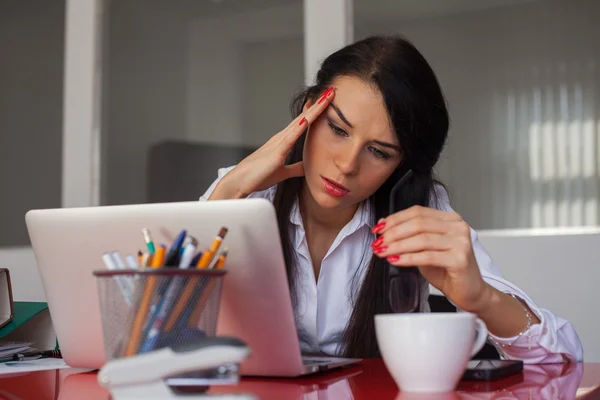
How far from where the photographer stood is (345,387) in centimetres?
82

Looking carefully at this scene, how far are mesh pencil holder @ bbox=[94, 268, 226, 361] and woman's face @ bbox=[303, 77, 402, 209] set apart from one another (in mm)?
780

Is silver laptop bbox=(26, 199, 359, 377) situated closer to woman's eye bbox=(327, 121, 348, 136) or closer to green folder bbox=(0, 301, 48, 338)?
green folder bbox=(0, 301, 48, 338)

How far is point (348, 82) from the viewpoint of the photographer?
1.51 m

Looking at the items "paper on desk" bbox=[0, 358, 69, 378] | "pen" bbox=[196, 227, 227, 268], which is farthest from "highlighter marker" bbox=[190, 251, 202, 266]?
"paper on desk" bbox=[0, 358, 69, 378]

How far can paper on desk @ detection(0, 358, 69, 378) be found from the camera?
1017 mm

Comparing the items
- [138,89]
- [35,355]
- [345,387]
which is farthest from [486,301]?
[138,89]

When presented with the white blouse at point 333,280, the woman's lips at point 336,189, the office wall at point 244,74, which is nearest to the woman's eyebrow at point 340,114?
the woman's lips at point 336,189

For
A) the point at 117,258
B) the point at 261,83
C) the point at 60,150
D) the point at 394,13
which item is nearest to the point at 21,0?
the point at 60,150

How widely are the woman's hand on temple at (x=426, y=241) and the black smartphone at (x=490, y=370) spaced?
13 centimetres

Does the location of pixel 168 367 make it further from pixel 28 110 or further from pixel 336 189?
pixel 28 110

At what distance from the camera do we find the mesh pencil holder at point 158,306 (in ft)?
2.19

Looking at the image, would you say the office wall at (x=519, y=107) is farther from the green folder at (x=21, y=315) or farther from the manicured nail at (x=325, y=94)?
the green folder at (x=21, y=315)

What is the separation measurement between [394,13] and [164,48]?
969 mm

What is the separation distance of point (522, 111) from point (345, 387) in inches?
69.9
